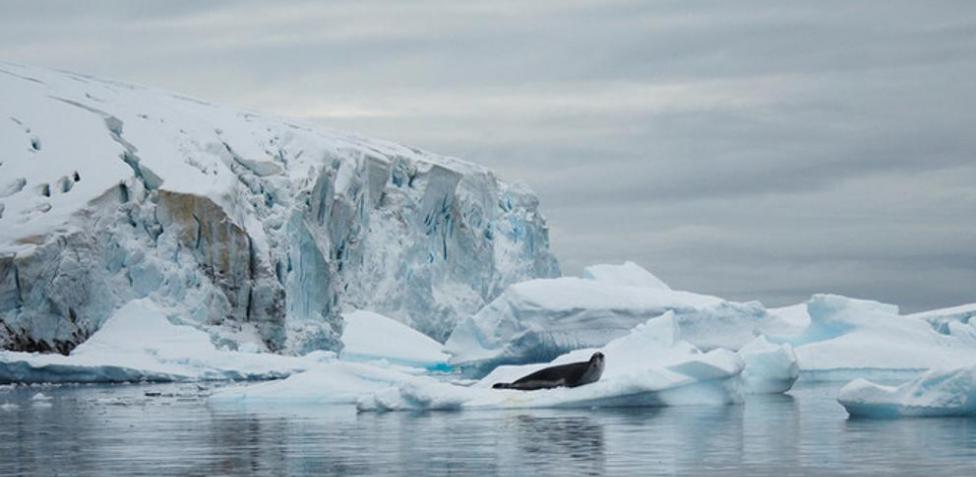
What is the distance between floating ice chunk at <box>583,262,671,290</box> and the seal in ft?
71.4

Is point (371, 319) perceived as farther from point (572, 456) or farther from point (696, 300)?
point (572, 456)

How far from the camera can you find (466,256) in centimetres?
5153

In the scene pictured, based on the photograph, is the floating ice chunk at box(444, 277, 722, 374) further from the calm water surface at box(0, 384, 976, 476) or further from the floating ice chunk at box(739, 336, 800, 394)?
the calm water surface at box(0, 384, 976, 476)

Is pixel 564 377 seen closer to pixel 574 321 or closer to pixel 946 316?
pixel 574 321

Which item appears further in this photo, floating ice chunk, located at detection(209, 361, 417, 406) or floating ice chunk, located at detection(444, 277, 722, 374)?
floating ice chunk, located at detection(444, 277, 722, 374)

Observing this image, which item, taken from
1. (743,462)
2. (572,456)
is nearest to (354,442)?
(572,456)

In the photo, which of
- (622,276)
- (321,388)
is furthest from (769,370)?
(622,276)

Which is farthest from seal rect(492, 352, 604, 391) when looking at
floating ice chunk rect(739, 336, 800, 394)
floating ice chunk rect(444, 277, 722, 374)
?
floating ice chunk rect(444, 277, 722, 374)

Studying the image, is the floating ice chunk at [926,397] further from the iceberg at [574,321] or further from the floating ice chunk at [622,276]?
the floating ice chunk at [622,276]

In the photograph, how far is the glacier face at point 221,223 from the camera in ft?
113

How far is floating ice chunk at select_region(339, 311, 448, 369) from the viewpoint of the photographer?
134 feet

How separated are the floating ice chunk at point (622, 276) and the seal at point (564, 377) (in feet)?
71.4

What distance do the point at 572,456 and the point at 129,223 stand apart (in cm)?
2763

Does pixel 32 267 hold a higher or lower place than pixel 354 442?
higher
